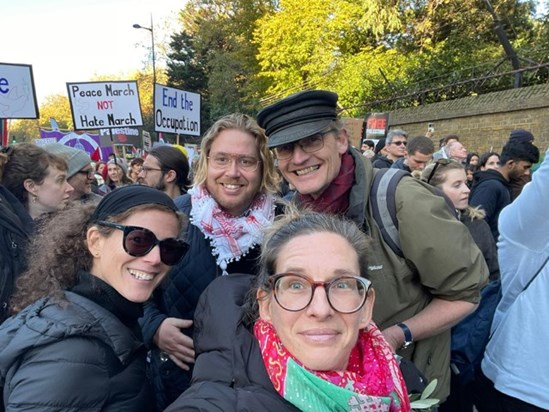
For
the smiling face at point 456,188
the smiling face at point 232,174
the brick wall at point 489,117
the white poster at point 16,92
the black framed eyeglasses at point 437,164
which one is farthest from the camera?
the brick wall at point 489,117

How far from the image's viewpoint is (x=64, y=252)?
188cm

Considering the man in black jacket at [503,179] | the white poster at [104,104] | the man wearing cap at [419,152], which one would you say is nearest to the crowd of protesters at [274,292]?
the man in black jacket at [503,179]

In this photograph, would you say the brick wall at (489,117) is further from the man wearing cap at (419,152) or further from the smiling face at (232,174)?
the smiling face at (232,174)

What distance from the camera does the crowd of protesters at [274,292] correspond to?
1.44 metres

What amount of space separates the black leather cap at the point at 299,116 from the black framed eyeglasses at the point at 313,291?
749 mm

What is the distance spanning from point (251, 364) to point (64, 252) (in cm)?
92

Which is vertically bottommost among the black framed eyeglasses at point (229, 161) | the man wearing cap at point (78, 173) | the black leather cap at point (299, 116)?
the man wearing cap at point (78, 173)

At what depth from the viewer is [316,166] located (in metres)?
2.15

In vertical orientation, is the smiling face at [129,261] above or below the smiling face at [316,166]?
below

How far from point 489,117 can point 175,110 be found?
11.1m

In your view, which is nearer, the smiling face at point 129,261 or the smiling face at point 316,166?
the smiling face at point 129,261

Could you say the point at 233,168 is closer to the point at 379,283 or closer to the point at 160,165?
the point at 379,283

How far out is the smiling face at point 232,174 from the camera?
246cm

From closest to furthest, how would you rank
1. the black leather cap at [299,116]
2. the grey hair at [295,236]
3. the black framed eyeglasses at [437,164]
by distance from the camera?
1. the grey hair at [295,236]
2. the black leather cap at [299,116]
3. the black framed eyeglasses at [437,164]
